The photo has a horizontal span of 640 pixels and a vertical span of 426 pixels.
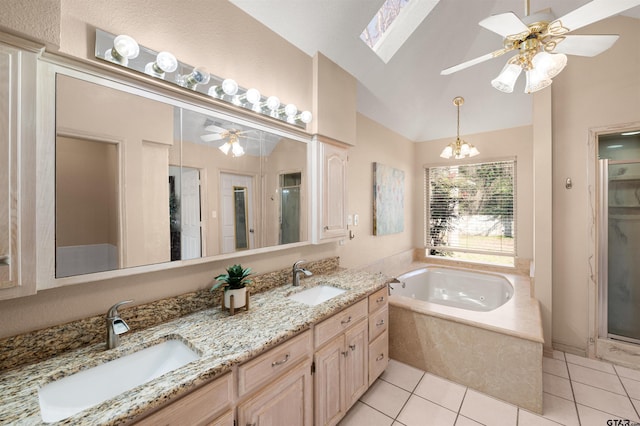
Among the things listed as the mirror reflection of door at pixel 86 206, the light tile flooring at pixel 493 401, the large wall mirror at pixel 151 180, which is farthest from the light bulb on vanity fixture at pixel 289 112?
the light tile flooring at pixel 493 401

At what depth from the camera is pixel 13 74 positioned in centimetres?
85

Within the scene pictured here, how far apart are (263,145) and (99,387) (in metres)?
1.48

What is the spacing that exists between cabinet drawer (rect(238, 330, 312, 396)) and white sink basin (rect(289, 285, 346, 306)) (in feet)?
1.59

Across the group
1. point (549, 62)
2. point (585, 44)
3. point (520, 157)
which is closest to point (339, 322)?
point (549, 62)

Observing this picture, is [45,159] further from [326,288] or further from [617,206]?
[617,206]

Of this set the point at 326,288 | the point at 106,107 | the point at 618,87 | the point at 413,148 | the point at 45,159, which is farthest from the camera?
the point at 413,148

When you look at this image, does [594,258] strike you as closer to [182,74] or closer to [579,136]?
[579,136]

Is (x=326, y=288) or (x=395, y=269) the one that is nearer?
(x=326, y=288)

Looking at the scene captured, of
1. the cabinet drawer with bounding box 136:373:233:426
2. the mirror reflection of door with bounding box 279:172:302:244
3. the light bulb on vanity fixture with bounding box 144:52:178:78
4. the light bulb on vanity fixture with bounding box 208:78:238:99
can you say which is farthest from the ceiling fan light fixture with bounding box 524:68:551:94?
the cabinet drawer with bounding box 136:373:233:426

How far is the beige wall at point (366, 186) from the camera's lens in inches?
113

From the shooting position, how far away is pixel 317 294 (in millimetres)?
2021

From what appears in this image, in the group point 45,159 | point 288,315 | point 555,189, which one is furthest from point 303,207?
point 555,189

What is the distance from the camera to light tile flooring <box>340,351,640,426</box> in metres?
1.81

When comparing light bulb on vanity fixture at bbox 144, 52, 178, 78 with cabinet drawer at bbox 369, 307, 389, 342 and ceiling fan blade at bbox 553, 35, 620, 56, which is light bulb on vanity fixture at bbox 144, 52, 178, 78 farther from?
ceiling fan blade at bbox 553, 35, 620, 56
